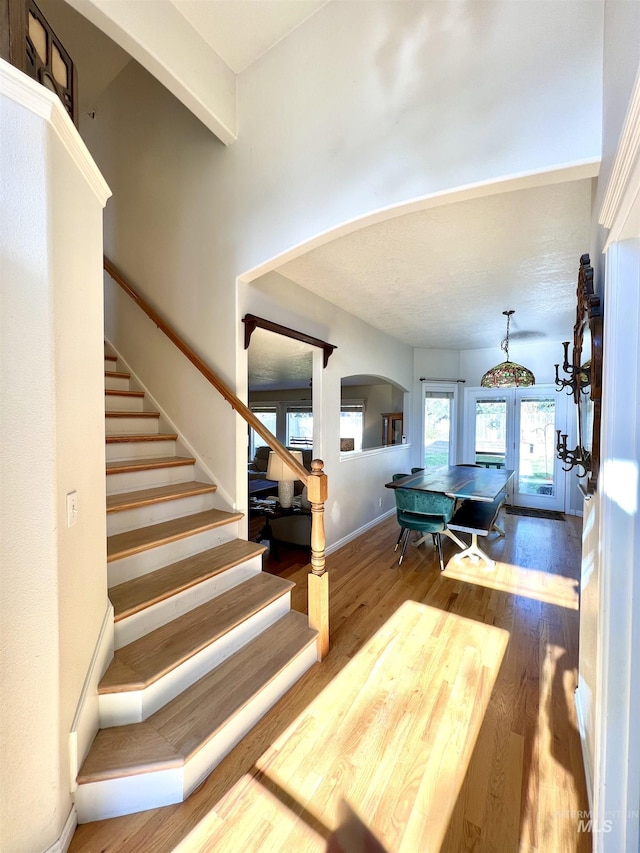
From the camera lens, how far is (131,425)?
9.23 ft

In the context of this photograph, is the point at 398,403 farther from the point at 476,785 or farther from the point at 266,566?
the point at 476,785

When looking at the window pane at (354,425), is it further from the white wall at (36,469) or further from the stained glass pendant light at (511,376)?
the white wall at (36,469)

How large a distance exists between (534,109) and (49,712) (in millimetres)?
2835

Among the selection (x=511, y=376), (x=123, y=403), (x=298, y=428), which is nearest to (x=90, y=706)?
(x=123, y=403)

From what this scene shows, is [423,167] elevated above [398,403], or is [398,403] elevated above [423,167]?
[423,167]

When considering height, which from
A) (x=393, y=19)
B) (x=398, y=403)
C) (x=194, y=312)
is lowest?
(x=398, y=403)

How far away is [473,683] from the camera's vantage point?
75.3 inches

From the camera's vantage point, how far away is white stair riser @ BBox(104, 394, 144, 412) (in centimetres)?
282

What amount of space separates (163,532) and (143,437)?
90 cm

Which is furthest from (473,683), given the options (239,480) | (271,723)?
(239,480)

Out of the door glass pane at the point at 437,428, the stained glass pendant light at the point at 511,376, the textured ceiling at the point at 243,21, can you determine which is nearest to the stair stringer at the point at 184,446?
the textured ceiling at the point at 243,21

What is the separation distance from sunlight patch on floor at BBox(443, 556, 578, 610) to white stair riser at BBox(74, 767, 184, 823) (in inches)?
105

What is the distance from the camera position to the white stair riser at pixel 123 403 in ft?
9.24

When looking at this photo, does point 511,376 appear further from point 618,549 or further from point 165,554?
point 165,554
